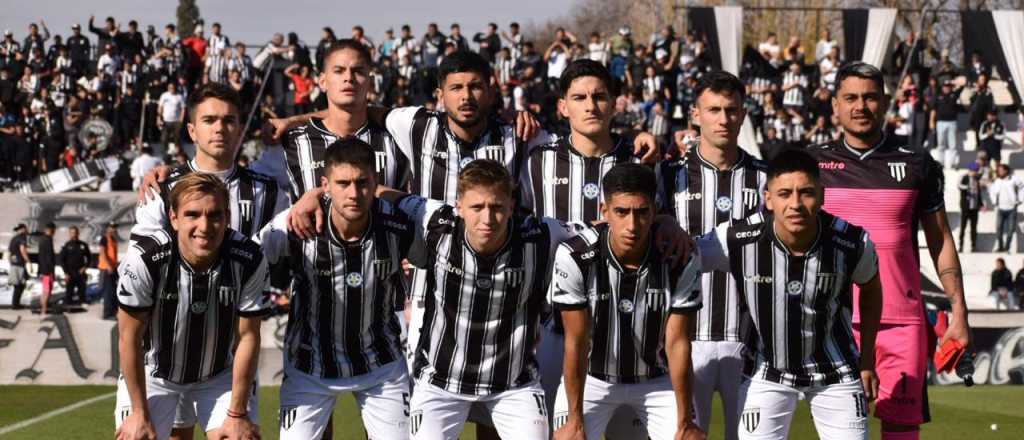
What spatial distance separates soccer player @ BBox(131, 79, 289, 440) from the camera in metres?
6.31

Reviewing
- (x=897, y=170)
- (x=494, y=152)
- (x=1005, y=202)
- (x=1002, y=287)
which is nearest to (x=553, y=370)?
(x=494, y=152)

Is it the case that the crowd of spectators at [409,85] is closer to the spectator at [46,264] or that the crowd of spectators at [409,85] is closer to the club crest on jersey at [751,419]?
the spectator at [46,264]

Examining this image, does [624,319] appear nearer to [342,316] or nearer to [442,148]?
[342,316]

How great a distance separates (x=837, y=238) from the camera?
5855 mm

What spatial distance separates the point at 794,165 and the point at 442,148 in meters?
1.88

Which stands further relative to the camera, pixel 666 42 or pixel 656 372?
pixel 666 42

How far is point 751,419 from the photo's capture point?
229 inches

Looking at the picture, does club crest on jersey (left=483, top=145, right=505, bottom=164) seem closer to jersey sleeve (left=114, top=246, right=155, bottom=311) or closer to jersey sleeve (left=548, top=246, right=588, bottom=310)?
jersey sleeve (left=548, top=246, right=588, bottom=310)

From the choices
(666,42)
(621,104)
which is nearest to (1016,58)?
(666,42)

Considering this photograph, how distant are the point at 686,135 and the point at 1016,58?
21.6 metres

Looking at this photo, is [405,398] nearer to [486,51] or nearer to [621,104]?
[621,104]

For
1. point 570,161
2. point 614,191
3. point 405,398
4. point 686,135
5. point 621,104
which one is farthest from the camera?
point 621,104

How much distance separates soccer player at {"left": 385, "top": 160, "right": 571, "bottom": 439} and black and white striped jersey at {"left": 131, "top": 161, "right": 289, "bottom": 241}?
0.97 meters

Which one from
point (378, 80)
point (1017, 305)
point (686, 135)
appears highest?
point (378, 80)
